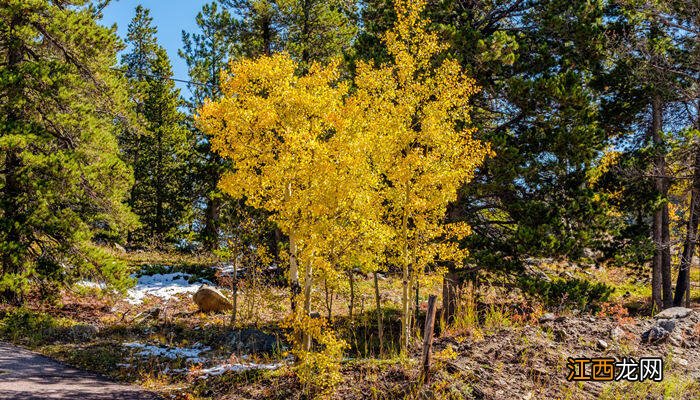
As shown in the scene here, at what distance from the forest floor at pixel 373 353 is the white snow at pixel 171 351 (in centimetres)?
2

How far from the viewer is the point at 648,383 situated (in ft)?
22.8

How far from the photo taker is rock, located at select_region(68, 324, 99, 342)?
11.7 meters

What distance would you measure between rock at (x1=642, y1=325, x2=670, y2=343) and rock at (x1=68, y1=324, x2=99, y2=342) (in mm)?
11691

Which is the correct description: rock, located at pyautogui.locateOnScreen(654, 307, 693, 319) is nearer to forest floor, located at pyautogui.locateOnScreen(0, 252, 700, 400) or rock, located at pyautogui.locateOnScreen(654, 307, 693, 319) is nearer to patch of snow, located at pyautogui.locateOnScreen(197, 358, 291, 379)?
forest floor, located at pyautogui.locateOnScreen(0, 252, 700, 400)

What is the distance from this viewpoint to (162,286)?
18.0 meters

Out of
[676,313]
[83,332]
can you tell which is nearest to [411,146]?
[676,313]

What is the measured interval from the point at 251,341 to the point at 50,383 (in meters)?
4.23

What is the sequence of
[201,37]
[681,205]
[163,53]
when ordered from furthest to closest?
[163,53]
[201,37]
[681,205]

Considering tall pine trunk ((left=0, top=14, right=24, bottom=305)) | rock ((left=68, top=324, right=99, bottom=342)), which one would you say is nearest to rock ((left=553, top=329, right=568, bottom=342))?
rock ((left=68, top=324, right=99, bottom=342))

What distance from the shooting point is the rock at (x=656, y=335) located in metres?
8.30

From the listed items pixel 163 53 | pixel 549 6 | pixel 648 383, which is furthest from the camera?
pixel 163 53

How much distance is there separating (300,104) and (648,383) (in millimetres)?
7139

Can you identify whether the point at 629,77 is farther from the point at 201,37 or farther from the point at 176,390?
the point at 201,37

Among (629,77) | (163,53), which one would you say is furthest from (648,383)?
(163,53)
